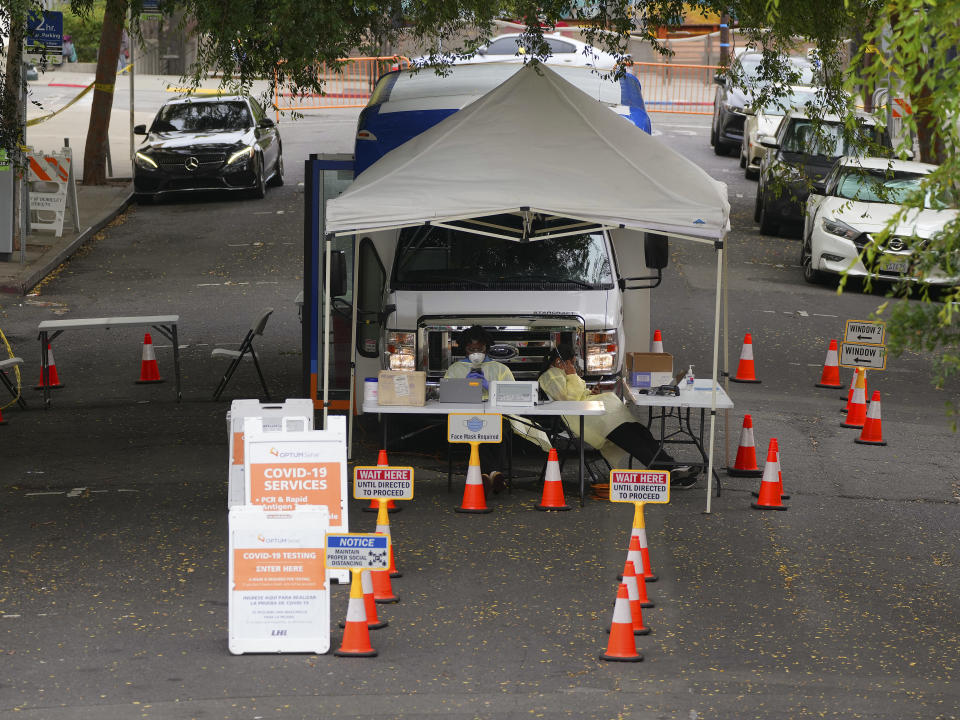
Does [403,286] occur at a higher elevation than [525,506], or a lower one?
higher

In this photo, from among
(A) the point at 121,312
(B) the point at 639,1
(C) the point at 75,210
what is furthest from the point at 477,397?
(C) the point at 75,210

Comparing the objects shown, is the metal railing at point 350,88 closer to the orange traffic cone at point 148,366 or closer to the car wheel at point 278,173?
the car wheel at point 278,173

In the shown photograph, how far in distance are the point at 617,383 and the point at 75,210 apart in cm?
1392

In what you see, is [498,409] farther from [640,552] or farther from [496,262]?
[640,552]

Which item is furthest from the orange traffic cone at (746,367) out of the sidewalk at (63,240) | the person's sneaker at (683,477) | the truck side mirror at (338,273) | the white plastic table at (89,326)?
the sidewalk at (63,240)

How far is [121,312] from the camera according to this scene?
18.5 meters

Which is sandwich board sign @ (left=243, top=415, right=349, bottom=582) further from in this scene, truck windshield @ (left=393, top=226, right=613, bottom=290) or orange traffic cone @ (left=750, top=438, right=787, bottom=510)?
truck windshield @ (left=393, top=226, right=613, bottom=290)

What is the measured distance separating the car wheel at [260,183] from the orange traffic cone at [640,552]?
753 inches

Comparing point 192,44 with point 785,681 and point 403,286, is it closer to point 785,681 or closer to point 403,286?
point 403,286

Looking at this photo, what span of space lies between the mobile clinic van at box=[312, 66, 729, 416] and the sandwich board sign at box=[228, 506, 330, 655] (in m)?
3.36

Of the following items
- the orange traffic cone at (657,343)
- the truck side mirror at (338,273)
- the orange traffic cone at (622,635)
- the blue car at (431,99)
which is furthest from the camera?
the orange traffic cone at (657,343)

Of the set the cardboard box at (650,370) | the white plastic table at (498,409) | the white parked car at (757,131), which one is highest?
the white parked car at (757,131)

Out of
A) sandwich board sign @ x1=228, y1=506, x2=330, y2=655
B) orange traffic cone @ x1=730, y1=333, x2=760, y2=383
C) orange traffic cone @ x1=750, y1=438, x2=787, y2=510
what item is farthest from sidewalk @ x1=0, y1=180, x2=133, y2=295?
sandwich board sign @ x1=228, y1=506, x2=330, y2=655

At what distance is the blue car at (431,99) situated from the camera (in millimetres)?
13133
